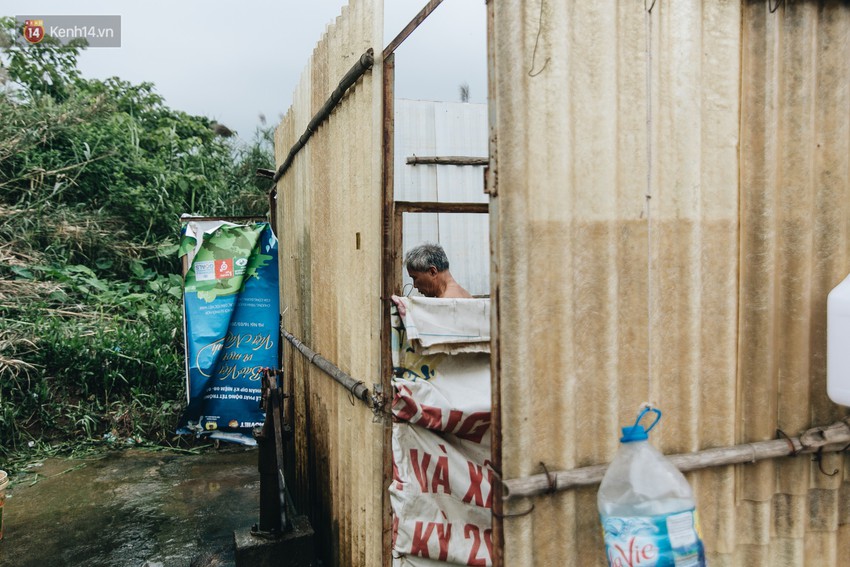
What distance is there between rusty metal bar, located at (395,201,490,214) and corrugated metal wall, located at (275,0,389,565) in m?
0.20

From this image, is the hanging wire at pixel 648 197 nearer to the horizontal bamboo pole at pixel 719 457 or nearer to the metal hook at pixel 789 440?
the horizontal bamboo pole at pixel 719 457

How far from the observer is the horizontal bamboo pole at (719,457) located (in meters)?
1.91

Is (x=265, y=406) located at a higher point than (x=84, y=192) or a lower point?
lower

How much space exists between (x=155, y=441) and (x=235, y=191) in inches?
229

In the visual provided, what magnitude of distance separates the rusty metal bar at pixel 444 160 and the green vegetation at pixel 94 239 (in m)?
3.79

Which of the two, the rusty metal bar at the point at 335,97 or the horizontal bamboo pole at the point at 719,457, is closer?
the horizontal bamboo pole at the point at 719,457

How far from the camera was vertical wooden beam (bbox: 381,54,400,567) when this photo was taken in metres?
2.93

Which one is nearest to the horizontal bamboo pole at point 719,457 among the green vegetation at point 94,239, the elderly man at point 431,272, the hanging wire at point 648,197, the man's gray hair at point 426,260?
the hanging wire at point 648,197

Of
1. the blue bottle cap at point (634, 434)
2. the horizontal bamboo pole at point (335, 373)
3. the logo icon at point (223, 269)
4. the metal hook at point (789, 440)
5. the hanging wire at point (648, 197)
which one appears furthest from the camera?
the logo icon at point (223, 269)

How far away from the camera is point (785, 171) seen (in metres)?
2.18

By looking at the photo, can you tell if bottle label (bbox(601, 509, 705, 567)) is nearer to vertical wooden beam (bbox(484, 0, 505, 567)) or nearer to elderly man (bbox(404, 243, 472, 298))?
vertical wooden beam (bbox(484, 0, 505, 567))

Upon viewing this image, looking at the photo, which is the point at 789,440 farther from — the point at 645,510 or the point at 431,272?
the point at 431,272

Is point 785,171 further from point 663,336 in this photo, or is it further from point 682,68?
point 663,336

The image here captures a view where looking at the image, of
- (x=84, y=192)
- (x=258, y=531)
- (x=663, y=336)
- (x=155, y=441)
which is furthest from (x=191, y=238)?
(x=663, y=336)
